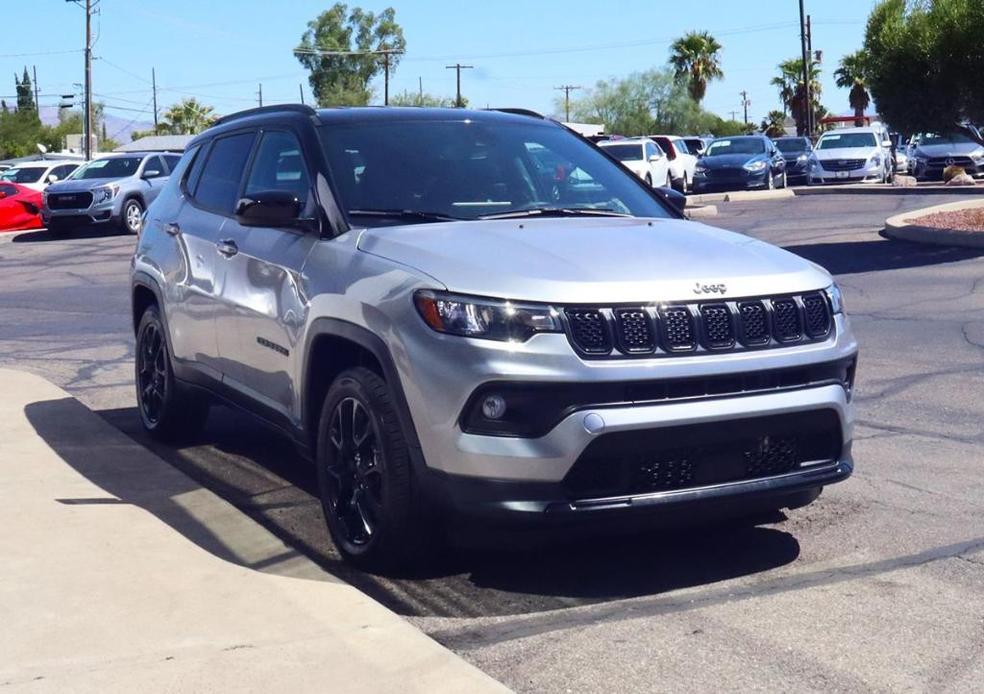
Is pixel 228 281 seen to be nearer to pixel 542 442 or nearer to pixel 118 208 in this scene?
pixel 542 442

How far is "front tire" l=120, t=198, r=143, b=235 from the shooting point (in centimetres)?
2723

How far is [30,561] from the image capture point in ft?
17.4

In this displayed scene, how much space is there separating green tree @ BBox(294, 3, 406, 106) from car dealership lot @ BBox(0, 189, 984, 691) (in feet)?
267

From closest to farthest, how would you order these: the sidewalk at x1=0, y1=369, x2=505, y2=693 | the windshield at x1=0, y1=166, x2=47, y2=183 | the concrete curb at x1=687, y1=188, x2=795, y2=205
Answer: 1. the sidewalk at x1=0, y1=369, x2=505, y2=693
2. the concrete curb at x1=687, y1=188, x2=795, y2=205
3. the windshield at x1=0, y1=166, x2=47, y2=183

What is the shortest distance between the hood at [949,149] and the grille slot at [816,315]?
34.6 meters

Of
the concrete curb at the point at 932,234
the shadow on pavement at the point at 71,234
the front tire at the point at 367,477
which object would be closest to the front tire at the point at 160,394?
the front tire at the point at 367,477

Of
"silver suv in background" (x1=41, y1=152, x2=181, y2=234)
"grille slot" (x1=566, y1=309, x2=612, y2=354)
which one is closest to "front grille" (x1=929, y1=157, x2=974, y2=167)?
"silver suv in background" (x1=41, y1=152, x2=181, y2=234)

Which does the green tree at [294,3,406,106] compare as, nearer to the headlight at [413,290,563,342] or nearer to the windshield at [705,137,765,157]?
the windshield at [705,137,765,157]

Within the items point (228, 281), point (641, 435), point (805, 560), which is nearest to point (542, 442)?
point (641, 435)

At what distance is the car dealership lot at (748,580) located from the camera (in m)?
4.30

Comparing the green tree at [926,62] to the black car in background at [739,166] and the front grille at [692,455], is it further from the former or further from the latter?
the front grille at [692,455]

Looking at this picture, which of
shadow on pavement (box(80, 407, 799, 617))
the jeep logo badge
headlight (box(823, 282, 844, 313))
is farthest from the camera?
headlight (box(823, 282, 844, 313))

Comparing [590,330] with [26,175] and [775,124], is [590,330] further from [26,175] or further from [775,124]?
[775,124]

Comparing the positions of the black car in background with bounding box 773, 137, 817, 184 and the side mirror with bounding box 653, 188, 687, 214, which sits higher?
the black car in background with bounding box 773, 137, 817, 184
